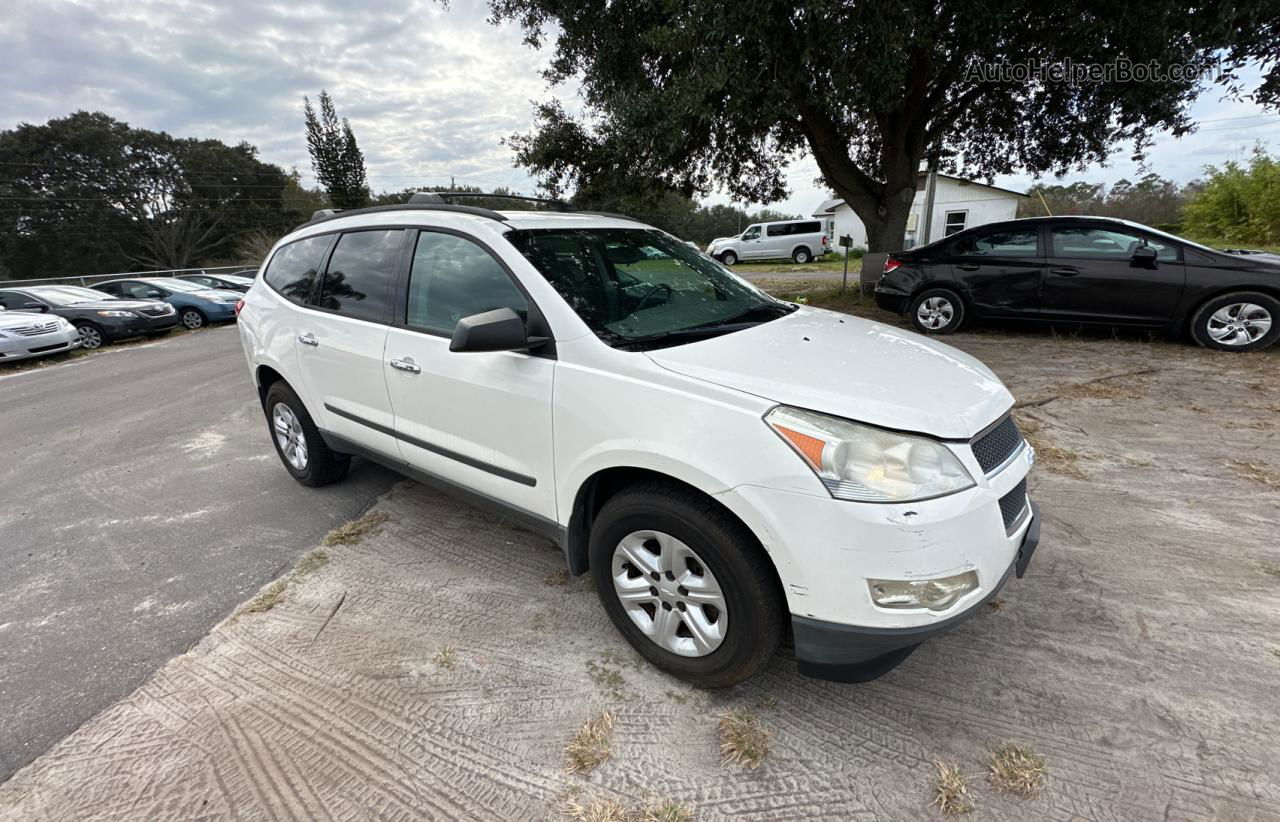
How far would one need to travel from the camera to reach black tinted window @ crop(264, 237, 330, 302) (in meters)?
3.45

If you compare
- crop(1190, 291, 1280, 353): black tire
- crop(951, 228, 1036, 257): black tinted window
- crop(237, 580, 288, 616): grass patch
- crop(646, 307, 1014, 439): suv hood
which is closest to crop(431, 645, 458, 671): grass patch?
crop(237, 580, 288, 616): grass patch

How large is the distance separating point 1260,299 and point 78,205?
6212cm

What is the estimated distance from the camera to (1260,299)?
6.06 metres

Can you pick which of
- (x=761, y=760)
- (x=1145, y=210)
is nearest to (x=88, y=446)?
(x=761, y=760)

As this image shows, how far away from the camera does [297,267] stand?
11.9 feet

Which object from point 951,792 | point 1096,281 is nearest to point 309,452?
point 951,792

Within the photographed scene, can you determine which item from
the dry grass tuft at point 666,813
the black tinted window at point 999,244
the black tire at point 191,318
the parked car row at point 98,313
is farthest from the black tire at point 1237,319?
the black tire at point 191,318

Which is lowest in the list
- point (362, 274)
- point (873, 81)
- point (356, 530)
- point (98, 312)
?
point (356, 530)

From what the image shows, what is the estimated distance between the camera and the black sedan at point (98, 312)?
38.5 feet

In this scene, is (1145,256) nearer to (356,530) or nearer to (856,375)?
(856,375)

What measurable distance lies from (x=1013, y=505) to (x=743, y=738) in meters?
1.20

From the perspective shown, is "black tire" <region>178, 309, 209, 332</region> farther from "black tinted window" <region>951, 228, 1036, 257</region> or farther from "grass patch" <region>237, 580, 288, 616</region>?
"black tinted window" <region>951, 228, 1036, 257</region>

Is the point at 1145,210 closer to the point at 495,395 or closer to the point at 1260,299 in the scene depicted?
the point at 1260,299

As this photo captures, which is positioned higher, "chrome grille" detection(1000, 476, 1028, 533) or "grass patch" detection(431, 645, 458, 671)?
"chrome grille" detection(1000, 476, 1028, 533)
